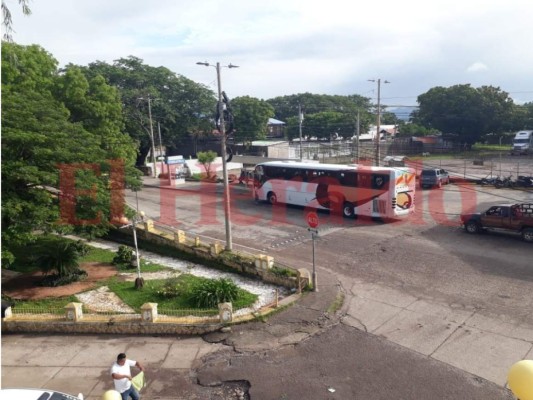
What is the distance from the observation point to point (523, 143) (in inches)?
2383

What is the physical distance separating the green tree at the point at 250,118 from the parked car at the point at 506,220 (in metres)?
44.6

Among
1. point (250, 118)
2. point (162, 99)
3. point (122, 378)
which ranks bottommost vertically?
point (122, 378)

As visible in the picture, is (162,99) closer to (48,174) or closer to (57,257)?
(57,257)

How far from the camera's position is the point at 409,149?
65.6 meters

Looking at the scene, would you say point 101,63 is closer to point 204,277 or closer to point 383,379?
point 204,277

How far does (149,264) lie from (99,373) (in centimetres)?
846

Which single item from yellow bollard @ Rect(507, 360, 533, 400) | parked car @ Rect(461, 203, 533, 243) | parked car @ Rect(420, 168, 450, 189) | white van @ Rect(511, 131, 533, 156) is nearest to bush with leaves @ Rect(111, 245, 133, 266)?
parked car @ Rect(461, 203, 533, 243)

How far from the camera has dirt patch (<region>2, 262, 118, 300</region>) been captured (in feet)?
54.3

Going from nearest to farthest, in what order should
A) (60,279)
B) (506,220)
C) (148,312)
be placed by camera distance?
(148,312)
(60,279)
(506,220)

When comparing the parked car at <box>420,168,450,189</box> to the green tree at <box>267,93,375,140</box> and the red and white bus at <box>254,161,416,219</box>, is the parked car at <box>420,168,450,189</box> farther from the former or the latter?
the green tree at <box>267,93,375,140</box>

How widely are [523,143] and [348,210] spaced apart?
45333 mm

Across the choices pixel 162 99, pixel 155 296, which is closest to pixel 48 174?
pixel 155 296

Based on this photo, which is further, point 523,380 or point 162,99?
point 162,99

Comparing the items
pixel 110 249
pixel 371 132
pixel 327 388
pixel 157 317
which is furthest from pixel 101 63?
pixel 371 132
